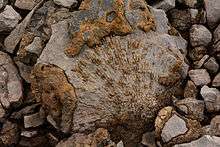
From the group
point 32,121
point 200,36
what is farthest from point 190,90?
point 32,121

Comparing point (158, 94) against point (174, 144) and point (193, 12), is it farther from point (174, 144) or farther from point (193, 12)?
point (193, 12)

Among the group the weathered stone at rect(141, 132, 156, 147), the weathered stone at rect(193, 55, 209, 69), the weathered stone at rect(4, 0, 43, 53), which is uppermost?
the weathered stone at rect(4, 0, 43, 53)

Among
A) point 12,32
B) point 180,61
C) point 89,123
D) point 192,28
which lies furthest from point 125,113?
point 12,32

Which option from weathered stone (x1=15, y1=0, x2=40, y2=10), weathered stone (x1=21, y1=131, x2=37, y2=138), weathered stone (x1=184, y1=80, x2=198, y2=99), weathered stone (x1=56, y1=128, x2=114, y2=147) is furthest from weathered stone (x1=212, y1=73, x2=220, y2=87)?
weathered stone (x1=15, y1=0, x2=40, y2=10)

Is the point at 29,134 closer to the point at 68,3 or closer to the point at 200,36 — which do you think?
the point at 68,3

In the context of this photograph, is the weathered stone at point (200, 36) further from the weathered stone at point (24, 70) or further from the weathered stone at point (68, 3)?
the weathered stone at point (24, 70)

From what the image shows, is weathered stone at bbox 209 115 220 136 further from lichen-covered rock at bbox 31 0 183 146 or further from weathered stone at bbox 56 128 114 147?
weathered stone at bbox 56 128 114 147
